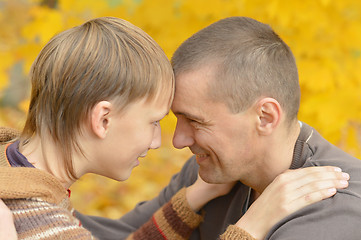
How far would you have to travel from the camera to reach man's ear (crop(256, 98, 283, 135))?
224 cm

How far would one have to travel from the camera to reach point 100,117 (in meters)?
2.00

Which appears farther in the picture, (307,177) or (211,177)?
(211,177)

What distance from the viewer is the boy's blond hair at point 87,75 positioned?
197 centimetres

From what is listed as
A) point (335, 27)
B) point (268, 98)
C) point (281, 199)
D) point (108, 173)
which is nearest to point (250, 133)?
point (268, 98)

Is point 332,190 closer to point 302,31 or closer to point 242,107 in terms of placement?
point 242,107

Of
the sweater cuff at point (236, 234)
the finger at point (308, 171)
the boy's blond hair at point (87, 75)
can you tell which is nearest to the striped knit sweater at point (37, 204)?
the sweater cuff at point (236, 234)

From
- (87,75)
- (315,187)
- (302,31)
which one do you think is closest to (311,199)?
(315,187)

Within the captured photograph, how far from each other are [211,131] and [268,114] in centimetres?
28

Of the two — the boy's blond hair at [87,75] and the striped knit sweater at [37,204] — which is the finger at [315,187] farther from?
the boy's blond hair at [87,75]

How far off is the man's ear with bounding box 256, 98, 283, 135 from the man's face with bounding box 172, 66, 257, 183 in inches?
1.4

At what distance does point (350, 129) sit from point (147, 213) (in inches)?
61.4

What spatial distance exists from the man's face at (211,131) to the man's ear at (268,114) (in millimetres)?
36

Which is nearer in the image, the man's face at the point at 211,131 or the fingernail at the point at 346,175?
the fingernail at the point at 346,175

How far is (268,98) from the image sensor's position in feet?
7.33
